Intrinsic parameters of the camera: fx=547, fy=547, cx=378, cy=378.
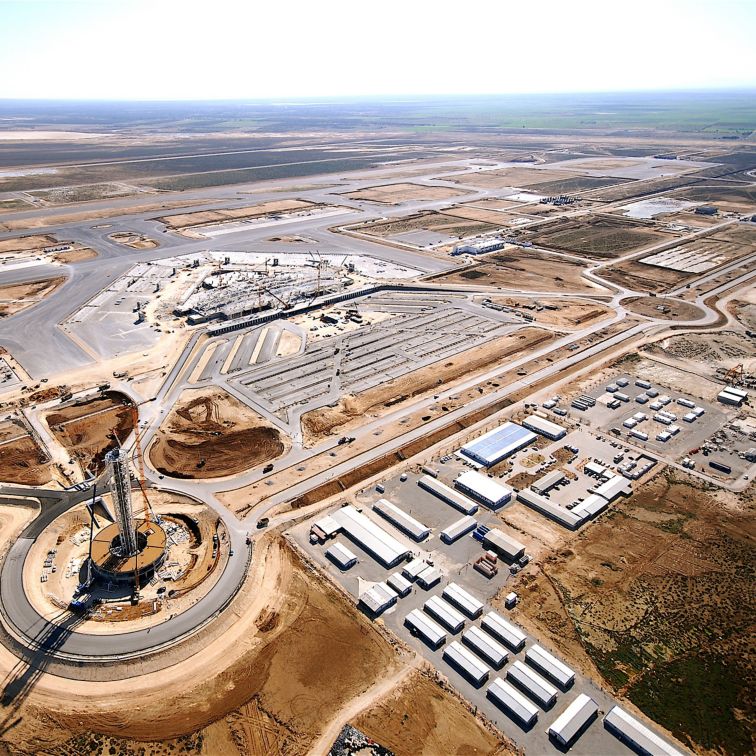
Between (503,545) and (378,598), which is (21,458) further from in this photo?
(503,545)

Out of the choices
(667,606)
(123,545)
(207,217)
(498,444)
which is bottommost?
(667,606)

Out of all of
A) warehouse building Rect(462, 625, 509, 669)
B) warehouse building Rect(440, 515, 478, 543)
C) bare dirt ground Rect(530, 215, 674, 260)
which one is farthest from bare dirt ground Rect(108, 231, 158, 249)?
warehouse building Rect(462, 625, 509, 669)

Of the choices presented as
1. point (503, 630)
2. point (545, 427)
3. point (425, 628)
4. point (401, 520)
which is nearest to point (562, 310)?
point (545, 427)

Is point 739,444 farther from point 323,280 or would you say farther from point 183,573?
point 323,280

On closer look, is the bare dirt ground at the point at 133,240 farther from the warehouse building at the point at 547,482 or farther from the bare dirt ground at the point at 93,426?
the warehouse building at the point at 547,482

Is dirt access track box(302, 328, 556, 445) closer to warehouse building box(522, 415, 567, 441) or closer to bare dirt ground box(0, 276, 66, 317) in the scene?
warehouse building box(522, 415, 567, 441)
